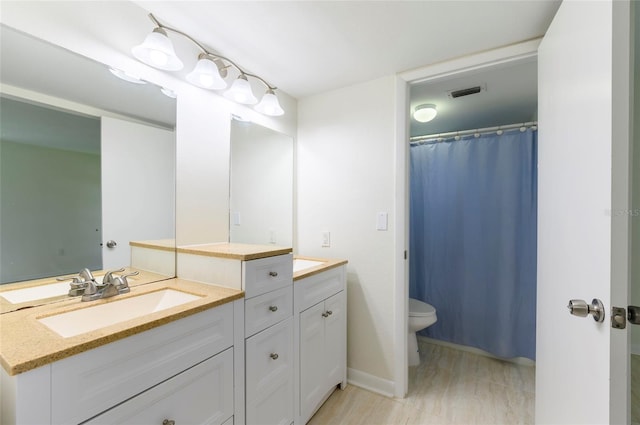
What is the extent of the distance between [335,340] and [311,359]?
26cm

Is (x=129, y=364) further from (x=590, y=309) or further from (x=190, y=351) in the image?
(x=590, y=309)

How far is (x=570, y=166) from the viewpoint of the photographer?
0.95 meters

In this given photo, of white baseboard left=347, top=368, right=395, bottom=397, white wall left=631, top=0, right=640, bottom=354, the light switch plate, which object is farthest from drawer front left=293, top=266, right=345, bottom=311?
white wall left=631, top=0, right=640, bottom=354

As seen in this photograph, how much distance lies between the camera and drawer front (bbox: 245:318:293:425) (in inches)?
44.8

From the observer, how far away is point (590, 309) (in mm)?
765

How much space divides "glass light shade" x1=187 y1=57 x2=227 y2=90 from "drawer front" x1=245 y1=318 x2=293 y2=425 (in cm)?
127

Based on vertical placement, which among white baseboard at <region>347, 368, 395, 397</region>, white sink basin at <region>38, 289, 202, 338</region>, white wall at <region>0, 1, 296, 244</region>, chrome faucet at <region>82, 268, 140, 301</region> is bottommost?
white baseboard at <region>347, 368, 395, 397</region>

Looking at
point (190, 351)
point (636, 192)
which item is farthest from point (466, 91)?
point (190, 351)

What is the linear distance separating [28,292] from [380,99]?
6.51 ft

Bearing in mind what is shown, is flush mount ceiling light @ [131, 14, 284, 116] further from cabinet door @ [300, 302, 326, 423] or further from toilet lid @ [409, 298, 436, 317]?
toilet lid @ [409, 298, 436, 317]

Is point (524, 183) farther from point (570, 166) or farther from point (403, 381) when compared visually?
point (403, 381)

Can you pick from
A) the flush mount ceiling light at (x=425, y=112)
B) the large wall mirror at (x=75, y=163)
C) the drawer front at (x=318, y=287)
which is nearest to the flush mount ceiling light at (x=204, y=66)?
the large wall mirror at (x=75, y=163)

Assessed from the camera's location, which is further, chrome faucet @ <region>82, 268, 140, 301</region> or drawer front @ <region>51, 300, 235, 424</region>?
chrome faucet @ <region>82, 268, 140, 301</region>

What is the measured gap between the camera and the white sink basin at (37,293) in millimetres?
945
